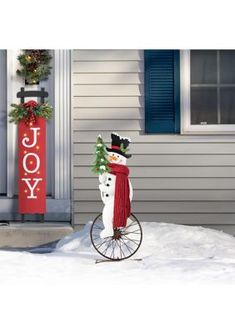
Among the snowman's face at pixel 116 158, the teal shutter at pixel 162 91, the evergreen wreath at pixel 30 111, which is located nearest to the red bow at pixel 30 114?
the evergreen wreath at pixel 30 111

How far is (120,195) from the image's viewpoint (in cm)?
780

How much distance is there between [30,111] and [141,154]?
56.6 inches

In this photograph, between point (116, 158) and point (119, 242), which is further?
point (119, 242)

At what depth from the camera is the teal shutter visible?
9.29 m

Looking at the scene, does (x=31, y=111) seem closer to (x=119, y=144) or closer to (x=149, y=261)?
(x=119, y=144)

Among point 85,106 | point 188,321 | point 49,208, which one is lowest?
point 188,321

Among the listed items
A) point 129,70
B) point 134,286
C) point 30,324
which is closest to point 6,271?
point 134,286

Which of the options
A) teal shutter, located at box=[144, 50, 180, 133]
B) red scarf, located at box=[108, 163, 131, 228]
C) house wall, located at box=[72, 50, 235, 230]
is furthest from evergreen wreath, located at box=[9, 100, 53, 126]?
red scarf, located at box=[108, 163, 131, 228]

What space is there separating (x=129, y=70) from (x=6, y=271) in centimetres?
304

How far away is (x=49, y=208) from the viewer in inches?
369

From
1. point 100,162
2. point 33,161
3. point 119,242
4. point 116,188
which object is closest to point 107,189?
point 116,188

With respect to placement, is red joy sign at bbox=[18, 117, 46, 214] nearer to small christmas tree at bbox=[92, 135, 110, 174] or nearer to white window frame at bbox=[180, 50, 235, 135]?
small christmas tree at bbox=[92, 135, 110, 174]

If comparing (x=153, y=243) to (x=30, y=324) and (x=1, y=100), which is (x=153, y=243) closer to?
(x=1, y=100)

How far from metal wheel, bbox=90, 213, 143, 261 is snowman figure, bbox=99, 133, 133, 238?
0.13 metres
